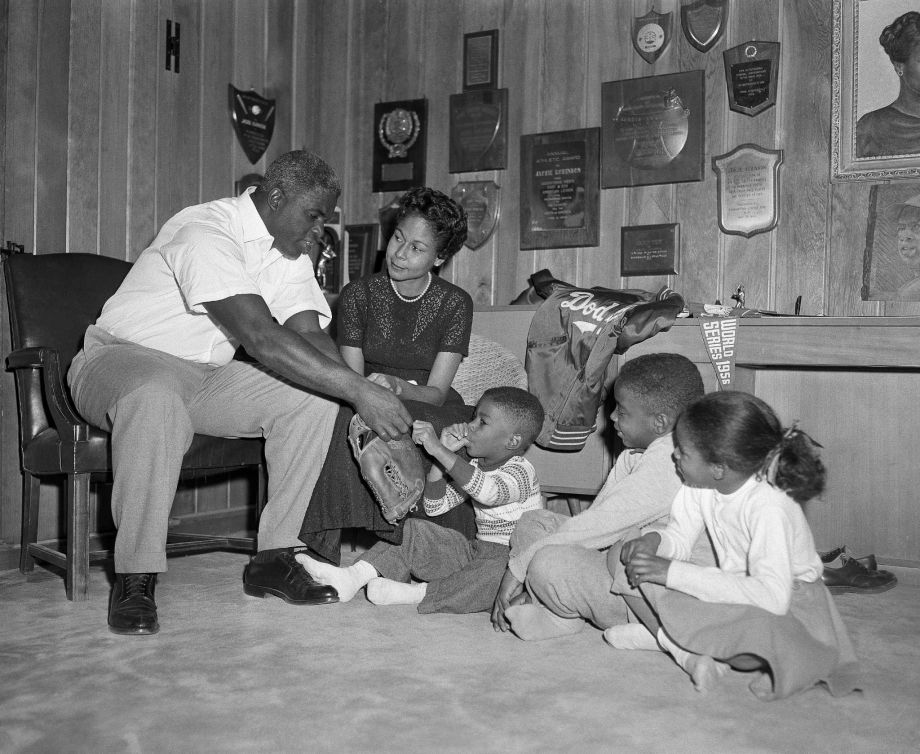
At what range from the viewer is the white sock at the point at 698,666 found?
186 centimetres

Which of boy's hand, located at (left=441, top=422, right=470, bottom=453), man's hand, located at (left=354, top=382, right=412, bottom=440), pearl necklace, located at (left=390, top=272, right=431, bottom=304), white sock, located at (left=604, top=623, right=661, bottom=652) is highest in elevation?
pearl necklace, located at (left=390, top=272, right=431, bottom=304)

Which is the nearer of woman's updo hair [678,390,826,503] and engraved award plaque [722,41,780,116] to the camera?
woman's updo hair [678,390,826,503]

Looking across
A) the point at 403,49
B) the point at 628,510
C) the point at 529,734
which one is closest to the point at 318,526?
the point at 628,510

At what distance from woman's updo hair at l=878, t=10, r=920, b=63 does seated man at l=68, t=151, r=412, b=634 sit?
76.2 inches

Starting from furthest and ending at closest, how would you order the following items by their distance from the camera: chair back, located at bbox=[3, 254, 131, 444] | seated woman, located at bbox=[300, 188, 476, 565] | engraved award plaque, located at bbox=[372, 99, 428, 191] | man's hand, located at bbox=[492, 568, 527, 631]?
engraved award plaque, located at bbox=[372, 99, 428, 191]
seated woman, located at bbox=[300, 188, 476, 565]
chair back, located at bbox=[3, 254, 131, 444]
man's hand, located at bbox=[492, 568, 527, 631]

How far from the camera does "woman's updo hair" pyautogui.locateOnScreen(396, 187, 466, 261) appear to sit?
302 centimetres

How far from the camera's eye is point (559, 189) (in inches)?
149

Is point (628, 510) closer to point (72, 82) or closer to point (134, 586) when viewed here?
point (134, 586)

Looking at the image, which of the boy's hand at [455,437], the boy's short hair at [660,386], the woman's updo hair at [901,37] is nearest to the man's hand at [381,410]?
the boy's hand at [455,437]

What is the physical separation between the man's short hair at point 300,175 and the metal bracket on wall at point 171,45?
108 centimetres

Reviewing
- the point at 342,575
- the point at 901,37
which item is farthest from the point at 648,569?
the point at 901,37

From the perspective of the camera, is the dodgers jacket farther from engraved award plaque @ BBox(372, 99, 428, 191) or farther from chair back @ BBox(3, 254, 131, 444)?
chair back @ BBox(3, 254, 131, 444)

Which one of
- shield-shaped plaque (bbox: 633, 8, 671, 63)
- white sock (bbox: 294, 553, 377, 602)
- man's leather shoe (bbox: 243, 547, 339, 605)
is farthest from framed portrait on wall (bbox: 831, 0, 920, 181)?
man's leather shoe (bbox: 243, 547, 339, 605)

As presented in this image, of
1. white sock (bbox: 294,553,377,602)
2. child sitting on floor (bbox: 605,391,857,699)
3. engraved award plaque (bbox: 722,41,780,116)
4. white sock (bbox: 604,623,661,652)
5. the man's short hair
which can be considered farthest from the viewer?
engraved award plaque (bbox: 722,41,780,116)
